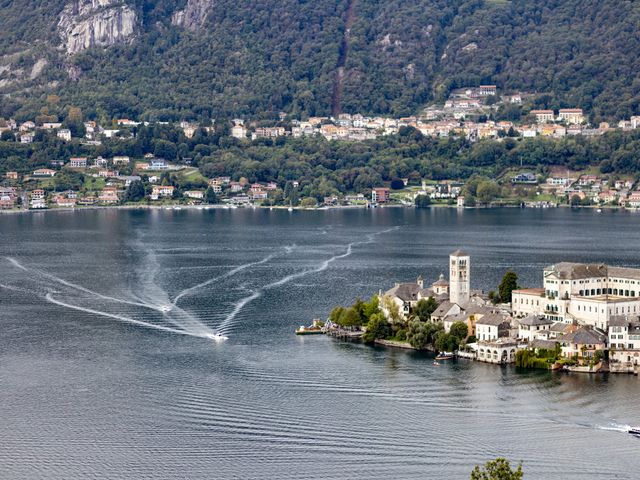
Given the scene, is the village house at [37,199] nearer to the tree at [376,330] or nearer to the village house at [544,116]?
the village house at [544,116]

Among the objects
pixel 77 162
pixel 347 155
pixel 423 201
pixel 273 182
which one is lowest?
pixel 423 201

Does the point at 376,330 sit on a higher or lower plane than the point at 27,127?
lower

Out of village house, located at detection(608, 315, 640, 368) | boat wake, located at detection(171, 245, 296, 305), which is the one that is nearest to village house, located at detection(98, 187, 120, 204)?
boat wake, located at detection(171, 245, 296, 305)

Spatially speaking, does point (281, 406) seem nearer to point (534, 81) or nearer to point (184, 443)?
point (184, 443)

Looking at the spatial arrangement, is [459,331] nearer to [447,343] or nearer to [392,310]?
[447,343]

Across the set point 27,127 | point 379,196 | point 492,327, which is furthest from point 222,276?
point 27,127

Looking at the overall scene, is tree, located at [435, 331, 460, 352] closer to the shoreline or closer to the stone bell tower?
the stone bell tower

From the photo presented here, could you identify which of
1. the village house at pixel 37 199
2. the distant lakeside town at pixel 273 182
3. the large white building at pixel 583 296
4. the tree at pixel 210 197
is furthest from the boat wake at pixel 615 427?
the village house at pixel 37 199
